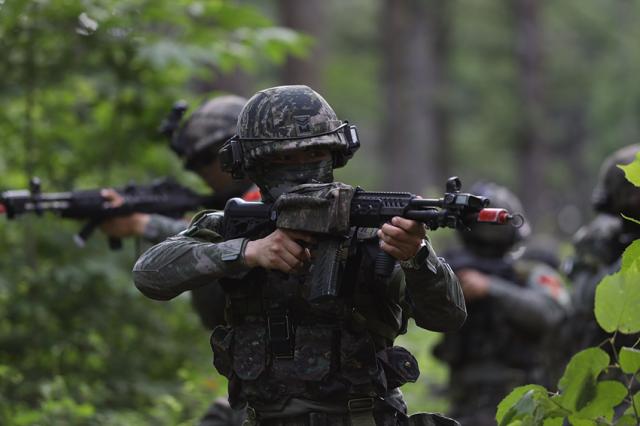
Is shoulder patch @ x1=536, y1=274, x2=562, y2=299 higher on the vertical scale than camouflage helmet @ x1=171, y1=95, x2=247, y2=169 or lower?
lower

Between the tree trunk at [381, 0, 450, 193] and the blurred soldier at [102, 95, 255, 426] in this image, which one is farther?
the tree trunk at [381, 0, 450, 193]

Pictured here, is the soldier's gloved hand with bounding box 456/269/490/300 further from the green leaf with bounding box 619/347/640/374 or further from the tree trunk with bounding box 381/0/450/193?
the tree trunk with bounding box 381/0/450/193

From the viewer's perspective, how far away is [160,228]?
6.97 m

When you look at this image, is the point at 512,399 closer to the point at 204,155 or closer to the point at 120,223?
the point at 204,155

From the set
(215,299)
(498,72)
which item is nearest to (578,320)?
(215,299)

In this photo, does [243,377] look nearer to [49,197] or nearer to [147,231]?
[147,231]

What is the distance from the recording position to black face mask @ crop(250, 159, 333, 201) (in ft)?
14.5

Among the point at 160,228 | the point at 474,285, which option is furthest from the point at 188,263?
the point at 474,285

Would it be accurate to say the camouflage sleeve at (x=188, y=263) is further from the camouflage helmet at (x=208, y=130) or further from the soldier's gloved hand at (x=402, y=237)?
the camouflage helmet at (x=208, y=130)

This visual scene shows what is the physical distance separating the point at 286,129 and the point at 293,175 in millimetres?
179

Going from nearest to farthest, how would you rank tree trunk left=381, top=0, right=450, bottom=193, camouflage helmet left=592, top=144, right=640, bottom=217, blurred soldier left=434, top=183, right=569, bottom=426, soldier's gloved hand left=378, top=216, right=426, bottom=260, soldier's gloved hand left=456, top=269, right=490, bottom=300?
soldier's gloved hand left=378, top=216, right=426, bottom=260 → camouflage helmet left=592, top=144, right=640, bottom=217 → soldier's gloved hand left=456, top=269, right=490, bottom=300 → blurred soldier left=434, top=183, right=569, bottom=426 → tree trunk left=381, top=0, right=450, bottom=193

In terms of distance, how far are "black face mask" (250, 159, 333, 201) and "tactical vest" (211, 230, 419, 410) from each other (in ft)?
0.90

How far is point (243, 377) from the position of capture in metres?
4.41

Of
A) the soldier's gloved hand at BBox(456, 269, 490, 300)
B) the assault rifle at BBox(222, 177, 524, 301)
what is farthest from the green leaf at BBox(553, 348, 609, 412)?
the soldier's gloved hand at BBox(456, 269, 490, 300)
